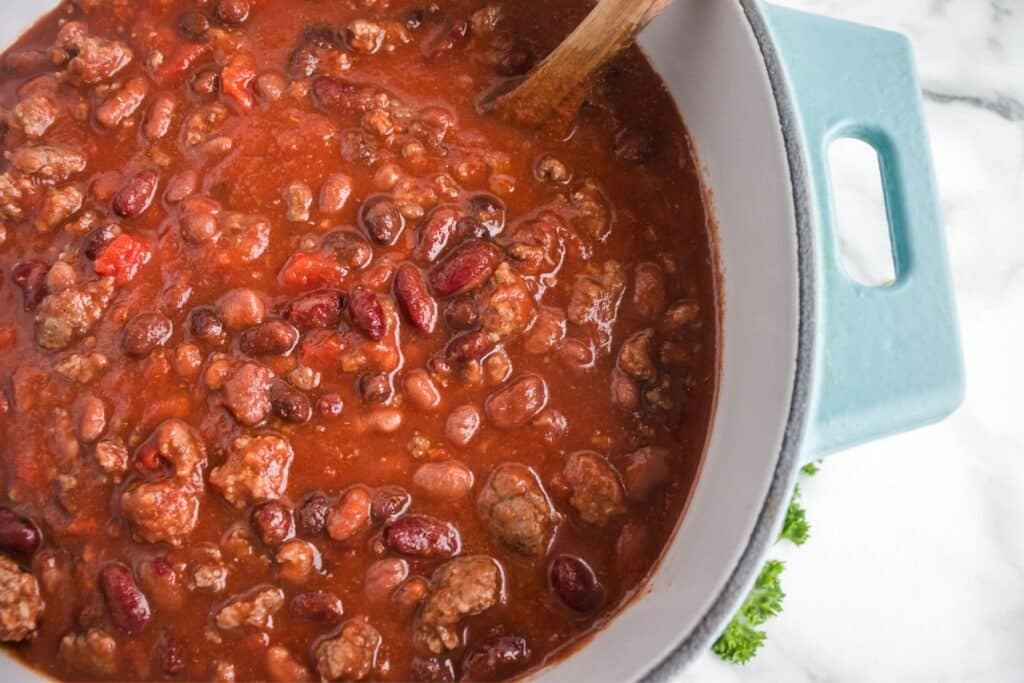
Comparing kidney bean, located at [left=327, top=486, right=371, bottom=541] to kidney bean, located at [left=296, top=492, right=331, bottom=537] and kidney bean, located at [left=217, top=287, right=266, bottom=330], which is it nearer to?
kidney bean, located at [left=296, top=492, right=331, bottom=537]

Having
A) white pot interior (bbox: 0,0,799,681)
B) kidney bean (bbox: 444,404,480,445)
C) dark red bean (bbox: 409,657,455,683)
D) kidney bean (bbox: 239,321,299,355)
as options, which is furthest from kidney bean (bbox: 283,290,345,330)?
white pot interior (bbox: 0,0,799,681)

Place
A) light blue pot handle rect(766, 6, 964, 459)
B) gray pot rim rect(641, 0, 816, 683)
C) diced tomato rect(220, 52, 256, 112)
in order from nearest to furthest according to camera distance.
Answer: gray pot rim rect(641, 0, 816, 683) → light blue pot handle rect(766, 6, 964, 459) → diced tomato rect(220, 52, 256, 112)

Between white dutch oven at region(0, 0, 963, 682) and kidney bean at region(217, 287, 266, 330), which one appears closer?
white dutch oven at region(0, 0, 963, 682)

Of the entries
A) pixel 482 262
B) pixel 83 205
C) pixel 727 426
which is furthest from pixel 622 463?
pixel 83 205

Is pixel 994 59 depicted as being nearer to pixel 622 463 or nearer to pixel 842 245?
pixel 842 245

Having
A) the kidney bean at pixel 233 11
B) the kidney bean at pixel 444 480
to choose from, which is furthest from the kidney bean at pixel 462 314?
the kidney bean at pixel 233 11

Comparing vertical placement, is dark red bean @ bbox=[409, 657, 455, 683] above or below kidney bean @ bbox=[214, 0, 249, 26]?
below

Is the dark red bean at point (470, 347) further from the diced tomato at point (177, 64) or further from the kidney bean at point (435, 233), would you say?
the diced tomato at point (177, 64)
